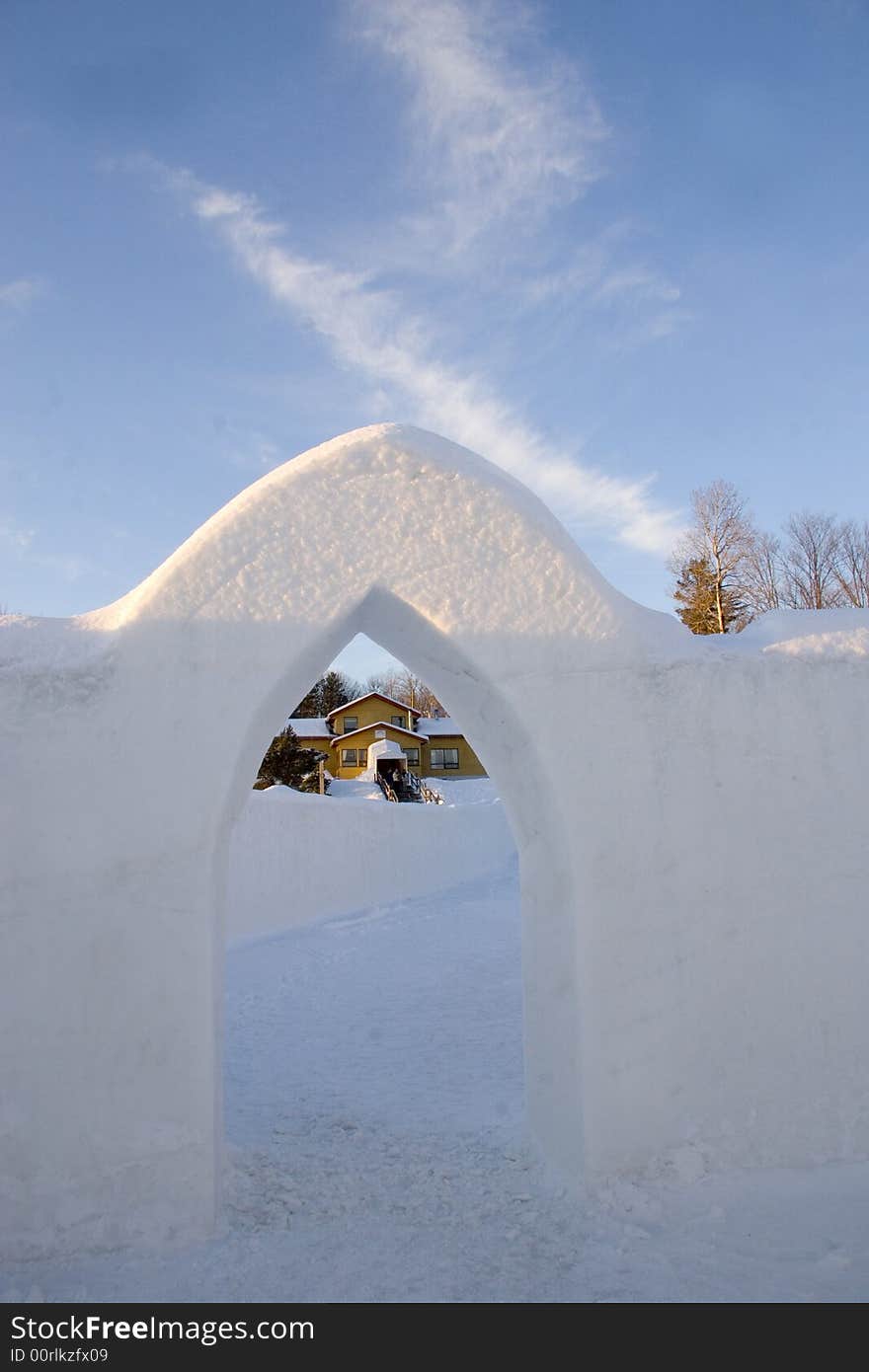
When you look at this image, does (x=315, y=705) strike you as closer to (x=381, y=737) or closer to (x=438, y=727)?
(x=438, y=727)

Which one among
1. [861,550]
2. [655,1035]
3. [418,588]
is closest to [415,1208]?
[655,1035]

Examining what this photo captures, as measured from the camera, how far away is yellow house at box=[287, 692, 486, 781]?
109 ft

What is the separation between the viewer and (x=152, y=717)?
4.20 m

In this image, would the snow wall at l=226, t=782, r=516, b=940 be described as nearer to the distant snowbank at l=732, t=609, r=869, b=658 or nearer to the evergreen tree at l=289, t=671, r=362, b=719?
the distant snowbank at l=732, t=609, r=869, b=658

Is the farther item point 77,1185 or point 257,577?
point 257,577

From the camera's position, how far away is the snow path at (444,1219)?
3.57 metres

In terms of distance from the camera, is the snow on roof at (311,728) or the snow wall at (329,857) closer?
the snow wall at (329,857)

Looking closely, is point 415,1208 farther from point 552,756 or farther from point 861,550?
point 861,550

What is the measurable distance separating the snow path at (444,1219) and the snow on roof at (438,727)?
91.5 feet

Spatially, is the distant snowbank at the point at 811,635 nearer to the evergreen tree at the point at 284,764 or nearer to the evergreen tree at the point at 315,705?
the evergreen tree at the point at 284,764

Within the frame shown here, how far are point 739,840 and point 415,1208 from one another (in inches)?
94.2

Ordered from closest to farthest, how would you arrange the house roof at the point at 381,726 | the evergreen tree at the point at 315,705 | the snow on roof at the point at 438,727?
the house roof at the point at 381,726
the snow on roof at the point at 438,727
the evergreen tree at the point at 315,705

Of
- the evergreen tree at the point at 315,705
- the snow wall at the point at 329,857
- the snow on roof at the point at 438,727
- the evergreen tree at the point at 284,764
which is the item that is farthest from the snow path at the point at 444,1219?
the evergreen tree at the point at 315,705
